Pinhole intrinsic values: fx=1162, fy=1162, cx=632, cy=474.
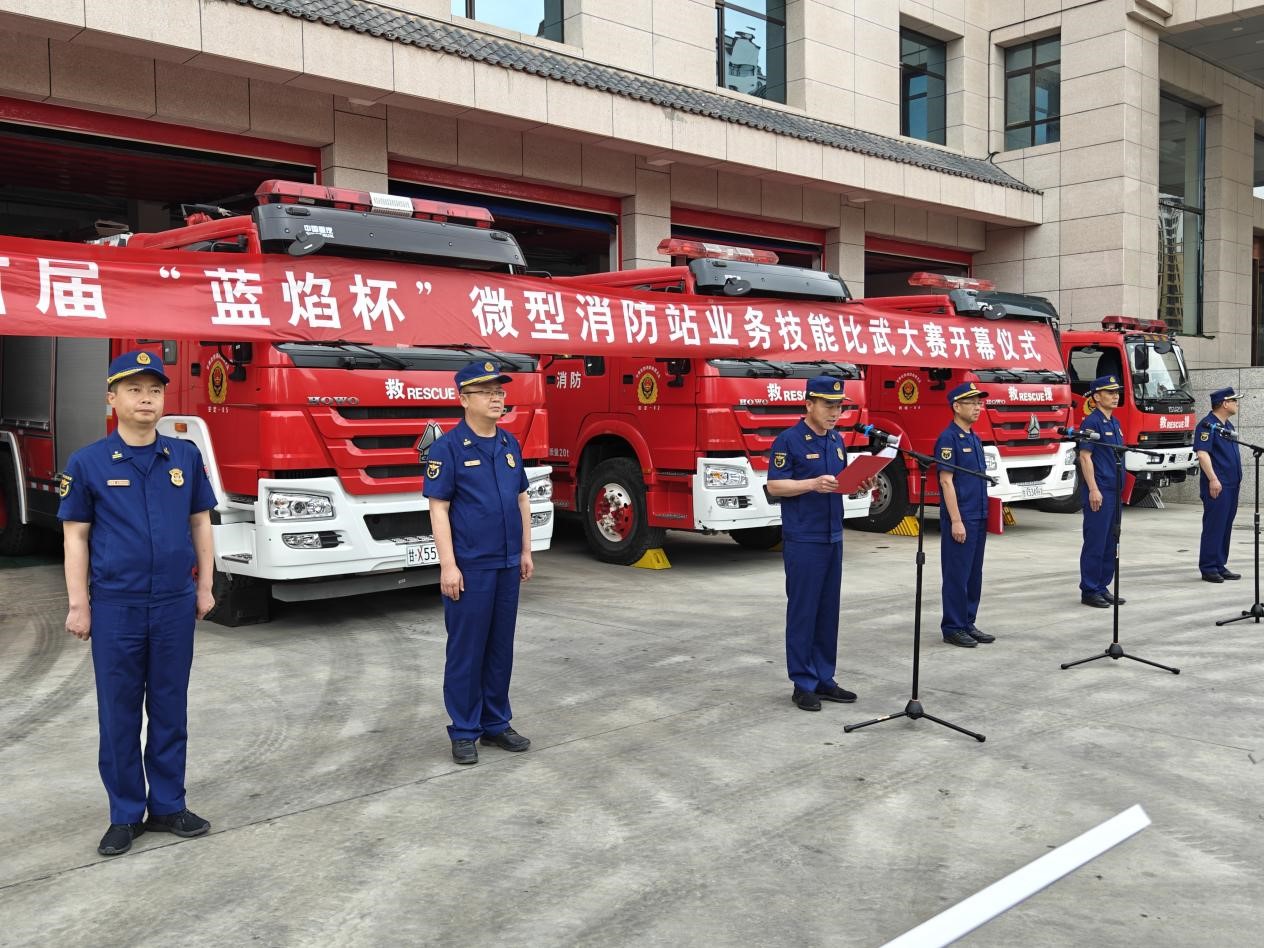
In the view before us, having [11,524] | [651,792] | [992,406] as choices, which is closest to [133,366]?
[651,792]

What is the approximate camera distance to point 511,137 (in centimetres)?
1562

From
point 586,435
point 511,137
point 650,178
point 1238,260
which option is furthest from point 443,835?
point 1238,260

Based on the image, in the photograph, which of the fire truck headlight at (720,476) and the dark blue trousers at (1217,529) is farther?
the dark blue trousers at (1217,529)

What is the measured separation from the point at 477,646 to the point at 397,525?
3.03m

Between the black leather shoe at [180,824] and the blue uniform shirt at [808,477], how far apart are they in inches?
133

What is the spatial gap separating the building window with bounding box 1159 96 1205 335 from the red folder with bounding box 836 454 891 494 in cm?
2027

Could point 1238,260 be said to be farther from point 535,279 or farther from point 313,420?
point 313,420

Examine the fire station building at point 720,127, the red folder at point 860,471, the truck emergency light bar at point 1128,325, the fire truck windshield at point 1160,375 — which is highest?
the fire station building at point 720,127

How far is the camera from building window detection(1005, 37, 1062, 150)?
76.1 feet

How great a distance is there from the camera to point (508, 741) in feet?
18.6

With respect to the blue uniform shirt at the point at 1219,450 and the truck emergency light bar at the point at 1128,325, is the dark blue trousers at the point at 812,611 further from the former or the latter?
the truck emergency light bar at the point at 1128,325

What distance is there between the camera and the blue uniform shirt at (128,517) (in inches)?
171

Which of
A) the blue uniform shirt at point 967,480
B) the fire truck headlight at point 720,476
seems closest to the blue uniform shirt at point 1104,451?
the blue uniform shirt at point 967,480

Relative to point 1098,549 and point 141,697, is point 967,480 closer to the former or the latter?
point 1098,549
